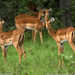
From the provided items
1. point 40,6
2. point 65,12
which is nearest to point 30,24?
point 40,6

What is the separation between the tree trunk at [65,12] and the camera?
11.1m

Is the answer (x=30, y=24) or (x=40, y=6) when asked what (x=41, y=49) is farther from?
(x=40, y=6)

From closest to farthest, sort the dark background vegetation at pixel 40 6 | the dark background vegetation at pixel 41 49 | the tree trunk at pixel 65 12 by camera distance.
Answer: the dark background vegetation at pixel 41 49, the dark background vegetation at pixel 40 6, the tree trunk at pixel 65 12

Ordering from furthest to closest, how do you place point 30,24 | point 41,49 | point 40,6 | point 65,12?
point 40,6 → point 65,12 → point 30,24 → point 41,49

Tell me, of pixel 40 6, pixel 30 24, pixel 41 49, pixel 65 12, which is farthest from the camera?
pixel 40 6

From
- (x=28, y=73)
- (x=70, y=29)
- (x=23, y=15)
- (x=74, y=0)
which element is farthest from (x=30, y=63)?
(x=74, y=0)

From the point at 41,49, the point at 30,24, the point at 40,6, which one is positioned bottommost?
the point at 41,49

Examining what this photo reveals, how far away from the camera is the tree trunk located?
11134mm

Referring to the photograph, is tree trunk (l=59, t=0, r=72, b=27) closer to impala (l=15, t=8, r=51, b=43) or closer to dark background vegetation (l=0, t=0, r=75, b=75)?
dark background vegetation (l=0, t=0, r=75, b=75)

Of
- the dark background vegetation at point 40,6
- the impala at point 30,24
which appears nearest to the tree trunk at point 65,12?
the dark background vegetation at point 40,6

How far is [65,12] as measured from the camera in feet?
37.5

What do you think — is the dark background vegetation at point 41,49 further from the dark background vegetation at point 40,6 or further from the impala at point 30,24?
the impala at point 30,24

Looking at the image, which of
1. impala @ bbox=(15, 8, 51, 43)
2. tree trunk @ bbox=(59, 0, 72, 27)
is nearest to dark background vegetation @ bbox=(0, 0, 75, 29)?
tree trunk @ bbox=(59, 0, 72, 27)

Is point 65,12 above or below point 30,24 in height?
above
